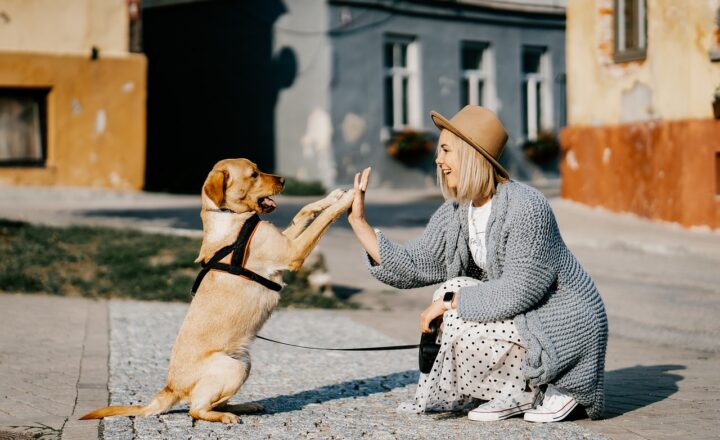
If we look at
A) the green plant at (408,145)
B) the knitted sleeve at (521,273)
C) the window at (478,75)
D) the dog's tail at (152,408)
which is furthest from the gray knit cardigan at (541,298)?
the window at (478,75)

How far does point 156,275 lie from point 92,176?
974 centimetres

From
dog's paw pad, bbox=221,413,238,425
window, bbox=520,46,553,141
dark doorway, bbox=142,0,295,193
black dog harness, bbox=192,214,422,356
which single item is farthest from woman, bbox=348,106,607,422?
window, bbox=520,46,553,141

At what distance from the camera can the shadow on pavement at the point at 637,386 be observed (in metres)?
5.45

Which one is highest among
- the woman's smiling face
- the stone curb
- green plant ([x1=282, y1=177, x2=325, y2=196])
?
the woman's smiling face

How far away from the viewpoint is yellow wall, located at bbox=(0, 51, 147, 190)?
731 inches

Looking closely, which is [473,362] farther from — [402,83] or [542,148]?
[542,148]

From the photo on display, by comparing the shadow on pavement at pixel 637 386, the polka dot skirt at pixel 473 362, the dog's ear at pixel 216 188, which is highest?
the dog's ear at pixel 216 188

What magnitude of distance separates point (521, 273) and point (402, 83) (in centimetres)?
1868

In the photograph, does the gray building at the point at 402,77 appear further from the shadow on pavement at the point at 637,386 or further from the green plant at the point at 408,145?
the shadow on pavement at the point at 637,386

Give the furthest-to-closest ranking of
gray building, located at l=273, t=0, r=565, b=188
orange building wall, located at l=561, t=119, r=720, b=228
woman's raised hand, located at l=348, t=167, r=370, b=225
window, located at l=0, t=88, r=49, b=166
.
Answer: gray building, located at l=273, t=0, r=565, b=188, window, located at l=0, t=88, r=49, b=166, orange building wall, located at l=561, t=119, r=720, b=228, woman's raised hand, located at l=348, t=167, r=370, b=225

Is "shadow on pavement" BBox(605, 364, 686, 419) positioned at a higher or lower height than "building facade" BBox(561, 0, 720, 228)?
lower

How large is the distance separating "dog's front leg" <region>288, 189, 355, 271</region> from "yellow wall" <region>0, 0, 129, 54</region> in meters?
14.8

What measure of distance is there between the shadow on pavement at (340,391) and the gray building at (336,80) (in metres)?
15.4

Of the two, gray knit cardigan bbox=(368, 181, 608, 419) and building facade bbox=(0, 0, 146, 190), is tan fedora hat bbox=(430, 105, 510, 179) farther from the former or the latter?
building facade bbox=(0, 0, 146, 190)
